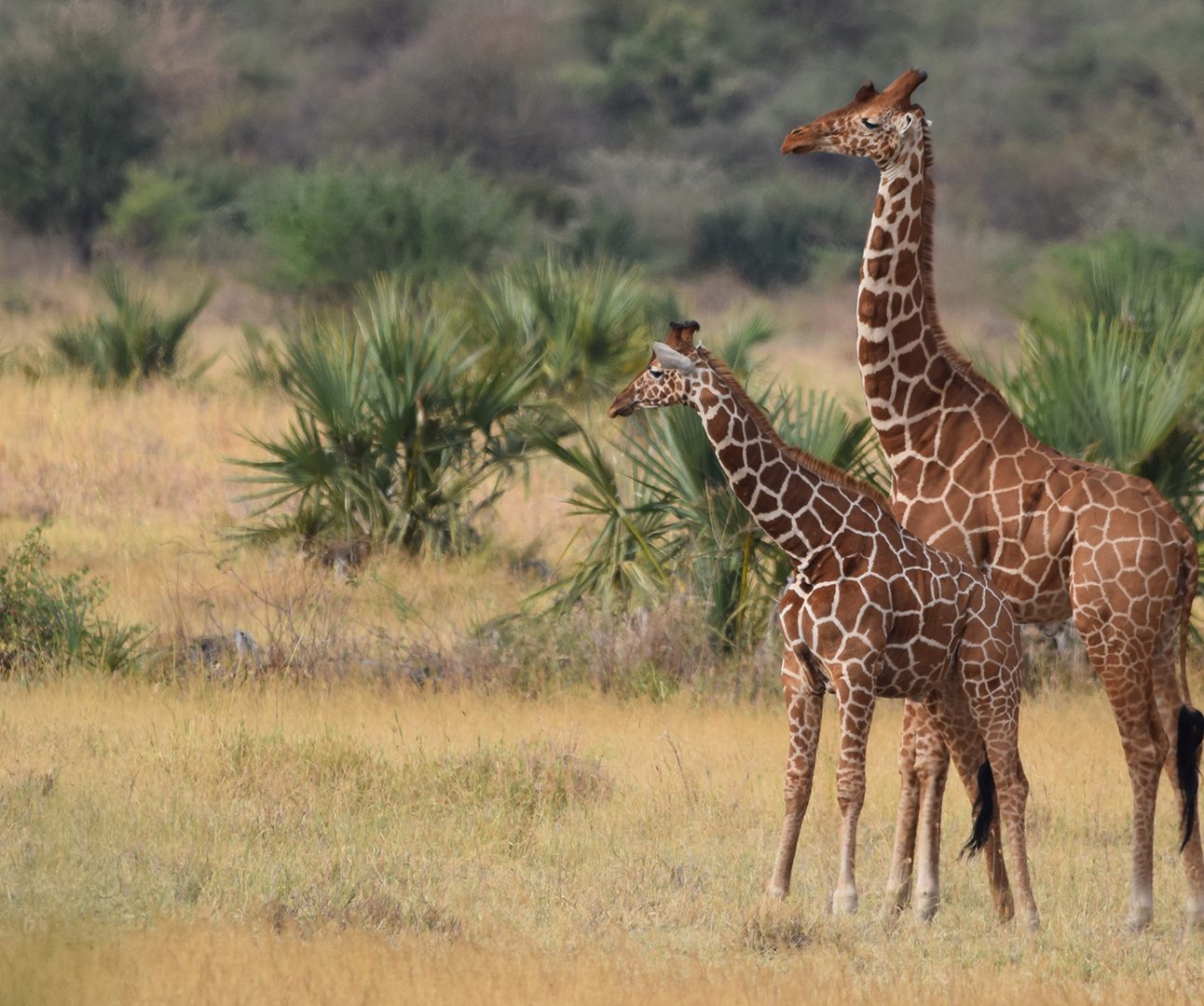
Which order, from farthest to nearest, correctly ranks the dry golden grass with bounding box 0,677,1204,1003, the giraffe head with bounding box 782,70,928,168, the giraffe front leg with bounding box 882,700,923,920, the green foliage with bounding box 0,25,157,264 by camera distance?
the green foliage with bounding box 0,25,157,264 < the giraffe head with bounding box 782,70,928,168 < the giraffe front leg with bounding box 882,700,923,920 < the dry golden grass with bounding box 0,677,1204,1003

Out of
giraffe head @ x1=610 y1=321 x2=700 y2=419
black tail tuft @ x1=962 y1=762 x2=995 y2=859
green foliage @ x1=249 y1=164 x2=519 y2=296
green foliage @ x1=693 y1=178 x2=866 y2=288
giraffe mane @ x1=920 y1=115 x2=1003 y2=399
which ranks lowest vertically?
black tail tuft @ x1=962 y1=762 x2=995 y2=859

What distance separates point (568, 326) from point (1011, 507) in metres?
10.4

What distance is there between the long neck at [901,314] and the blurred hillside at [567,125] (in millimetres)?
21147

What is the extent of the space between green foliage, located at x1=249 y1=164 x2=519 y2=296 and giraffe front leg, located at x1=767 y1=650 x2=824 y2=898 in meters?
20.7

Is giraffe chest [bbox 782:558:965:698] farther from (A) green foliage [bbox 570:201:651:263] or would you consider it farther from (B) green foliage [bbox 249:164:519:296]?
(A) green foliage [bbox 570:201:651:263]

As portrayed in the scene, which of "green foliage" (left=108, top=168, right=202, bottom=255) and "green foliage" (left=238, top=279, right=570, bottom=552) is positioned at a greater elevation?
"green foliage" (left=108, top=168, right=202, bottom=255)

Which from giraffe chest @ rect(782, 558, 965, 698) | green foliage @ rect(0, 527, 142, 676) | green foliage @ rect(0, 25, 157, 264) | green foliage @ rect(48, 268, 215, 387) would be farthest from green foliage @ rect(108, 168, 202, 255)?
giraffe chest @ rect(782, 558, 965, 698)

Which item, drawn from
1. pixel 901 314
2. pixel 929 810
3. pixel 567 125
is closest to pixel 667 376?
pixel 901 314

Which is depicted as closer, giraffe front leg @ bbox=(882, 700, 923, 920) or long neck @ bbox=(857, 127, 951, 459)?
giraffe front leg @ bbox=(882, 700, 923, 920)

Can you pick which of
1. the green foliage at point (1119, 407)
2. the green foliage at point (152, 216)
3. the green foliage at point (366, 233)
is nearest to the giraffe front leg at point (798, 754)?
the green foliage at point (1119, 407)

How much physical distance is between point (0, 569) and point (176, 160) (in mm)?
32609

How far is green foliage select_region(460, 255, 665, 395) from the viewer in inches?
664

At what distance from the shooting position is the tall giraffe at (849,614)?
6.32 metres

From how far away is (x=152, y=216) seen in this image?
124 ft
